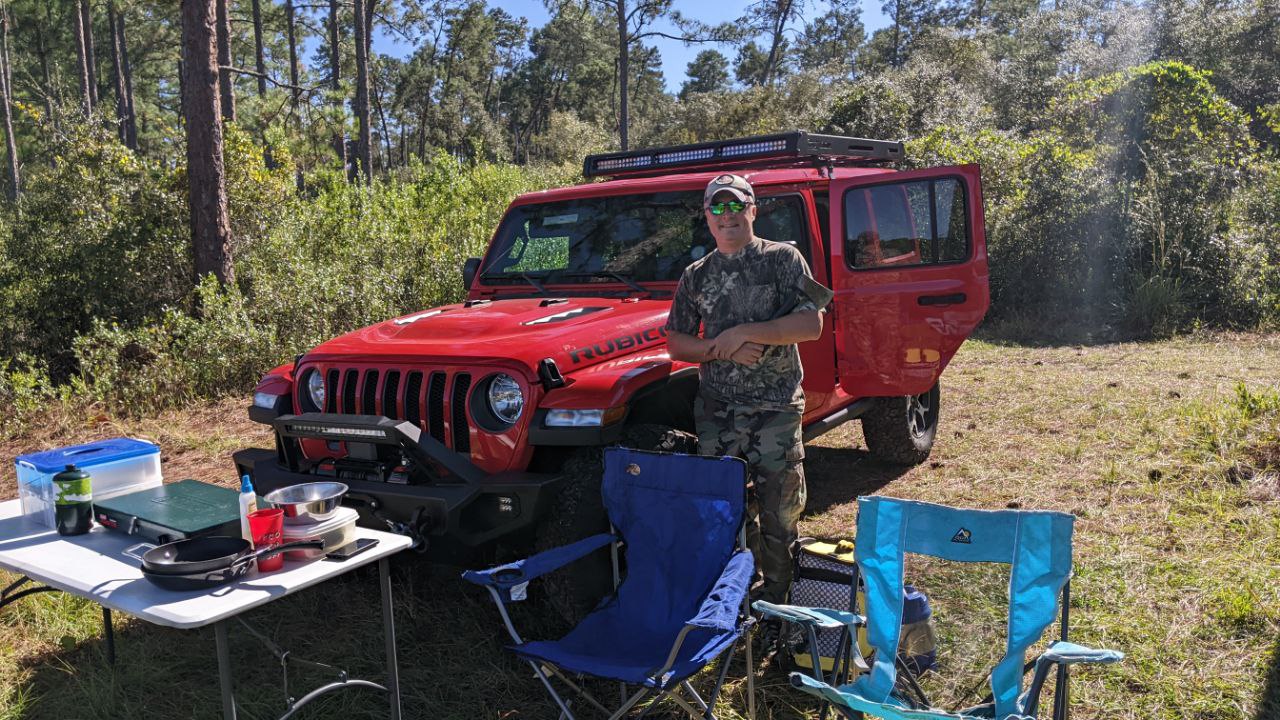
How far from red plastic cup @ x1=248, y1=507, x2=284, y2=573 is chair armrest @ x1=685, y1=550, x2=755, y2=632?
4.07 ft

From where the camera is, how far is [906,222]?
4.73m

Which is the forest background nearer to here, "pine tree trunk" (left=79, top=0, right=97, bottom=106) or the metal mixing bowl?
"pine tree trunk" (left=79, top=0, right=97, bottom=106)

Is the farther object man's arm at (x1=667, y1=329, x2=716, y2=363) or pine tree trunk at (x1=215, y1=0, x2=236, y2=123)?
pine tree trunk at (x1=215, y1=0, x2=236, y2=123)

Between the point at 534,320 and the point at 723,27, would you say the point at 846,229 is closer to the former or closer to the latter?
the point at 534,320

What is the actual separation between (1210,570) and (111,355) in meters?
8.50

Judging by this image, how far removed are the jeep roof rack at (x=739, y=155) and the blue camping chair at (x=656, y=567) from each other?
91.0 inches

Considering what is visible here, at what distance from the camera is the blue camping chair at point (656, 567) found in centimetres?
272

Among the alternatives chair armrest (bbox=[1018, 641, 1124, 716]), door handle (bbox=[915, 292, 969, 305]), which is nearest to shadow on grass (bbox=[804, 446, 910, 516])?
door handle (bbox=[915, 292, 969, 305])

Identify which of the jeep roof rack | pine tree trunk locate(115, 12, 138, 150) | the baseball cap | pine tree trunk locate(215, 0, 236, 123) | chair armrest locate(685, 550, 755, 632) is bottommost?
chair armrest locate(685, 550, 755, 632)

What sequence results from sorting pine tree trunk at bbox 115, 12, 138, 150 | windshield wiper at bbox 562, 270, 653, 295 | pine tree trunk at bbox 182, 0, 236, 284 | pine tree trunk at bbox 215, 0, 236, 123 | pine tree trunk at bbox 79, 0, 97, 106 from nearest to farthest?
windshield wiper at bbox 562, 270, 653, 295 → pine tree trunk at bbox 182, 0, 236, 284 → pine tree trunk at bbox 215, 0, 236, 123 → pine tree trunk at bbox 79, 0, 97, 106 → pine tree trunk at bbox 115, 12, 138, 150

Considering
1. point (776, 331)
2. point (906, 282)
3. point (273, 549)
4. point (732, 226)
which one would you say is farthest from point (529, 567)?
point (906, 282)

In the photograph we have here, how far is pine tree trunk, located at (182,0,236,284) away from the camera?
8617mm

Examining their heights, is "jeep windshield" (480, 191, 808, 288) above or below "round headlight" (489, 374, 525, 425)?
above

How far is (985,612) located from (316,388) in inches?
122
